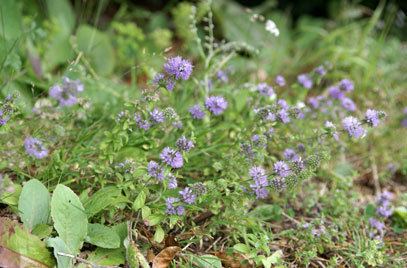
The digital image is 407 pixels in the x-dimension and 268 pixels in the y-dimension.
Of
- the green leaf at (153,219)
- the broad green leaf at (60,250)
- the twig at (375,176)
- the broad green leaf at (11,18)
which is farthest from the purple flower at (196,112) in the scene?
the broad green leaf at (11,18)

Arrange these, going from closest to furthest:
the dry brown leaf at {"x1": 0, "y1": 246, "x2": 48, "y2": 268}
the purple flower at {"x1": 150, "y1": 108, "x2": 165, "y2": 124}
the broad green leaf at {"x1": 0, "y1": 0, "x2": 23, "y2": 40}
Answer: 1. the dry brown leaf at {"x1": 0, "y1": 246, "x2": 48, "y2": 268}
2. the purple flower at {"x1": 150, "y1": 108, "x2": 165, "y2": 124}
3. the broad green leaf at {"x1": 0, "y1": 0, "x2": 23, "y2": 40}

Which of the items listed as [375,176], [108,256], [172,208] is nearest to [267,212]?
[172,208]

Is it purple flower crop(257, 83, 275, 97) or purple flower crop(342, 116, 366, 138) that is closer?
purple flower crop(342, 116, 366, 138)

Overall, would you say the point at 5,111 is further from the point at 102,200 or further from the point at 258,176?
the point at 258,176

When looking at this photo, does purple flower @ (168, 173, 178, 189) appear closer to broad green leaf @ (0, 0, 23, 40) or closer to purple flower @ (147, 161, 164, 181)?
purple flower @ (147, 161, 164, 181)

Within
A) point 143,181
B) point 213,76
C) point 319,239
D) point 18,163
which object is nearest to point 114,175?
point 143,181

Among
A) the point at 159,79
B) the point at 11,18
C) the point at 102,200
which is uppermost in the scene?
the point at 159,79

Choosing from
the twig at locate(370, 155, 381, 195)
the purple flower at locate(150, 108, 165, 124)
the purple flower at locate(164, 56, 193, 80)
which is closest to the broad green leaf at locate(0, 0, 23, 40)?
the purple flower at locate(150, 108, 165, 124)
